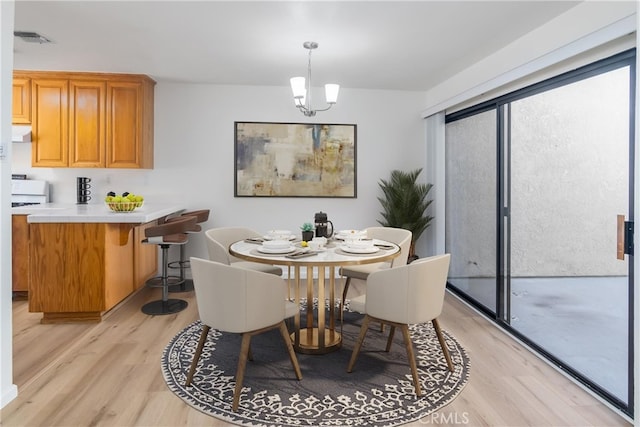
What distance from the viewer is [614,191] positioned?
2805 millimetres

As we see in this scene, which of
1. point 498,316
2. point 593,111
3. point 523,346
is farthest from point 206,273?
point 593,111

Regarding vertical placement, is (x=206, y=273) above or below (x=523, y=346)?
above

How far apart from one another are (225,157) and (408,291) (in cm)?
345

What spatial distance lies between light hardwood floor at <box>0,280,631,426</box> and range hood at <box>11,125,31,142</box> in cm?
214

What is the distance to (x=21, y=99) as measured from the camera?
15.0ft

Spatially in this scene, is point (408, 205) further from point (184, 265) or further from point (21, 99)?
point (21, 99)

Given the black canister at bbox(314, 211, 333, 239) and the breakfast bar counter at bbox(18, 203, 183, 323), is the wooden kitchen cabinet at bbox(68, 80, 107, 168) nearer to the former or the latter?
the breakfast bar counter at bbox(18, 203, 183, 323)

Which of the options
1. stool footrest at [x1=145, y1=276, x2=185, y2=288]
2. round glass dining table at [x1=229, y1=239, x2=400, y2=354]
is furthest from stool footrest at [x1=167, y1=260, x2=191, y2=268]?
round glass dining table at [x1=229, y1=239, x2=400, y2=354]

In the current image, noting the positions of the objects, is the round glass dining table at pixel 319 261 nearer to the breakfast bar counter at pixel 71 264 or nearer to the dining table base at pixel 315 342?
the dining table base at pixel 315 342

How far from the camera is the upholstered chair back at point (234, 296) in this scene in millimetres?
2205

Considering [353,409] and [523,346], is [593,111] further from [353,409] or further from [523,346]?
[353,409]

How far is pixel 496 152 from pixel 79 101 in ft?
15.1

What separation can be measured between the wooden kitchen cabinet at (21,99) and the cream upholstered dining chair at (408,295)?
4.50 m

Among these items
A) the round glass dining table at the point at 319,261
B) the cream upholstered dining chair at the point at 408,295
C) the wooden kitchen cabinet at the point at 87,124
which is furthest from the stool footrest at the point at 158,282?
the cream upholstered dining chair at the point at 408,295
